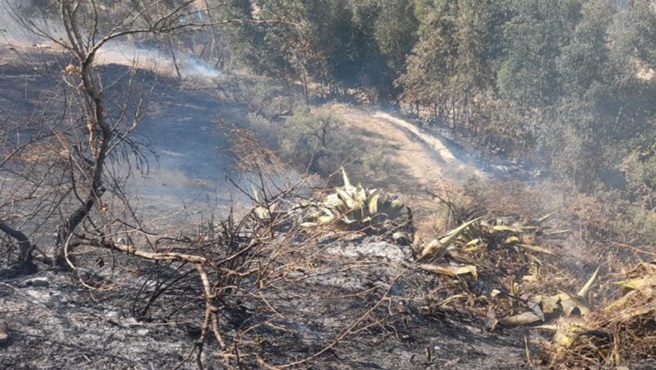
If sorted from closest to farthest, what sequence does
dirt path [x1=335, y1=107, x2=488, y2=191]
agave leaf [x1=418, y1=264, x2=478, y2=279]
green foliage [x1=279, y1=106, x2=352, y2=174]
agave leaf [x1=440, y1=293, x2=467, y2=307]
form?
agave leaf [x1=440, y1=293, x2=467, y2=307] → agave leaf [x1=418, y1=264, x2=478, y2=279] → dirt path [x1=335, y1=107, x2=488, y2=191] → green foliage [x1=279, y1=106, x2=352, y2=174]

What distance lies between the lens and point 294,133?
1664 centimetres

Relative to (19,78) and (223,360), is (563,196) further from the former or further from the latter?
(19,78)

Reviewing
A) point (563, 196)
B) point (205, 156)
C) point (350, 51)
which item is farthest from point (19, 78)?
point (563, 196)

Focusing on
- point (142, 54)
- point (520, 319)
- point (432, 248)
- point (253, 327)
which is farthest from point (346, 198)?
point (142, 54)

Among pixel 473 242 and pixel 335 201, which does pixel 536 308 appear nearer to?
pixel 473 242

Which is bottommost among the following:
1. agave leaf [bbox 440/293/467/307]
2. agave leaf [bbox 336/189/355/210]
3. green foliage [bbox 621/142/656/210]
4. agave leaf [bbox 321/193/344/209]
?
green foliage [bbox 621/142/656/210]

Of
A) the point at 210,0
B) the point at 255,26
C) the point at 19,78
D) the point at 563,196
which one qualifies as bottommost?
the point at 563,196

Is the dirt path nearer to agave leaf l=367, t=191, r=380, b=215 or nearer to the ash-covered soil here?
agave leaf l=367, t=191, r=380, b=215

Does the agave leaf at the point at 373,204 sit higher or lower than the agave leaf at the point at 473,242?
higher

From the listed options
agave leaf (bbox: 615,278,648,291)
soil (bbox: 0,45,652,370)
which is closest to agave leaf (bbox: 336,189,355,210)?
soil (bbox: 0,45,652,370)

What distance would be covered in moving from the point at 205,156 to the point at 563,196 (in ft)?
31.9

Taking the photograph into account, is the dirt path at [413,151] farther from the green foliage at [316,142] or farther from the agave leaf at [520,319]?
the agave leaf at [520,319]

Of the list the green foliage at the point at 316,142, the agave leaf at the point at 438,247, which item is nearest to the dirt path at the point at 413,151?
the green foliage at the point at 316,142

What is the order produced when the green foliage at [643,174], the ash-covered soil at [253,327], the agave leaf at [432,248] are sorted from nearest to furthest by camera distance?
the ash-covered soil at [253,327] → the agave leaf at [432,248] → the green foliage at [643,174]
